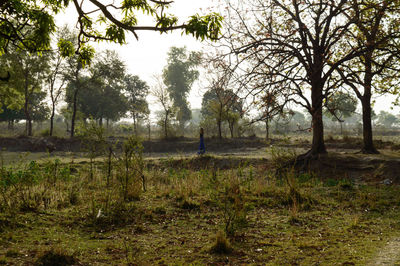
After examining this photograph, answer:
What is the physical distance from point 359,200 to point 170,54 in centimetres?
5752

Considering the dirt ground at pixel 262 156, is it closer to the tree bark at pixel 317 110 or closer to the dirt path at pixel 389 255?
the tree bark at pixel 317 110

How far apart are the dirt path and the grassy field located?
9cm

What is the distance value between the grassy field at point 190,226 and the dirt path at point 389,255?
0.30 feet

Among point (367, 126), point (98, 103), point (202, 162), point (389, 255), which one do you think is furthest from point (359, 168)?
point (98, 103)

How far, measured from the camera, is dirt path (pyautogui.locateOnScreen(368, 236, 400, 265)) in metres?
3.49

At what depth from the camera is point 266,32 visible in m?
11.0

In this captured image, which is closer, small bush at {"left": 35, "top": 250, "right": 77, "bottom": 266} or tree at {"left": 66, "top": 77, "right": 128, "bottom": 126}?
small bush at {"left": 35, "top": 250, "right": 77, "bottom": 266}

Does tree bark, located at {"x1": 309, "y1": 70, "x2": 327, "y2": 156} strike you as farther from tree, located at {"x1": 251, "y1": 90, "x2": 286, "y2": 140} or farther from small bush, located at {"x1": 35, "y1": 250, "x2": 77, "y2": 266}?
small bush, located at {"x1": 35, "y1": 250, "x2": 77, "y2": 266}

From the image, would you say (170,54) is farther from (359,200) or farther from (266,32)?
(359,200)

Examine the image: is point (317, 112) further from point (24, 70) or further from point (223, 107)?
point (24, 70)

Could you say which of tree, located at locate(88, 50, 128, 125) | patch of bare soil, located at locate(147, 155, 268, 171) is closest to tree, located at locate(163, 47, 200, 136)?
tree, located at locate(88, 50, 128, 125)

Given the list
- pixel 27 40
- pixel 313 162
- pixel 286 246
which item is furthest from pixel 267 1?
pixel 286 246

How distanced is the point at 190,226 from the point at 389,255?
2.89 m

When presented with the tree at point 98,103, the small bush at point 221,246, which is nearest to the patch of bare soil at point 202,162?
the small bush at point 221,246
